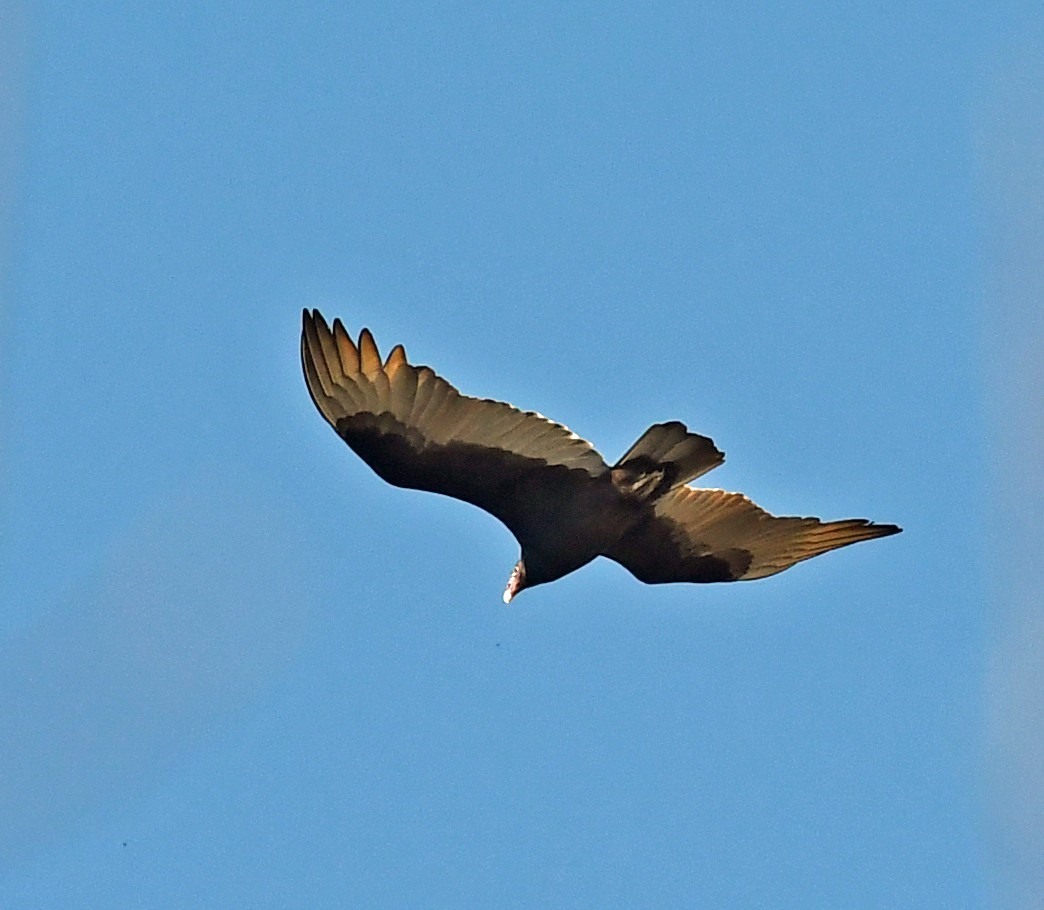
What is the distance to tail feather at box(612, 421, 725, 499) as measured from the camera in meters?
15.0

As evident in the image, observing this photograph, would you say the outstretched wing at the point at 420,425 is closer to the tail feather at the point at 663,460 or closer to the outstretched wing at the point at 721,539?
the tail feather at the point at 663,460

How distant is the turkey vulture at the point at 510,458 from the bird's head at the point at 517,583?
0.03 ft

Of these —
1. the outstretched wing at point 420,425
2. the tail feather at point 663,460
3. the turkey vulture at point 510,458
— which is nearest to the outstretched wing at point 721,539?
the turkey vulture at point 510,458

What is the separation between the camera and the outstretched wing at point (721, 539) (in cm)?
1645

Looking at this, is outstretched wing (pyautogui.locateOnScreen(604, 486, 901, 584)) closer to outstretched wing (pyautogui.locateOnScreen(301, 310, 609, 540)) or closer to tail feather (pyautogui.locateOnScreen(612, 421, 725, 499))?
tail feather (pyautogui.locateOnScreen(612, 421, 725, 499))

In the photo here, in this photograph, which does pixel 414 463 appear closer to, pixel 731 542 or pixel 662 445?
pixel 662 445

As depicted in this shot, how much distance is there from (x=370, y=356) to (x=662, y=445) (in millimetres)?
1999

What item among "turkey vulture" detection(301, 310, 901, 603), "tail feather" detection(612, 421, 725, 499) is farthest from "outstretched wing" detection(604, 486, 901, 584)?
"tail feather" detection(612, 421, 725, 499)

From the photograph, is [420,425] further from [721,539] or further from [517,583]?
[721,539]

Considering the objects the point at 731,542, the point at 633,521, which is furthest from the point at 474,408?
the point at 731,542

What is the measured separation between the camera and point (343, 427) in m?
15.1

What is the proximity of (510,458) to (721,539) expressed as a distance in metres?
2.15

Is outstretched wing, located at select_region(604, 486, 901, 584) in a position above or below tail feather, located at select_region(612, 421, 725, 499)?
above

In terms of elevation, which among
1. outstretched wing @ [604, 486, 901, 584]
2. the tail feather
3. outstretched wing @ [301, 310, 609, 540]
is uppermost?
outstretched wing @ [604, 486, 901, 584]
